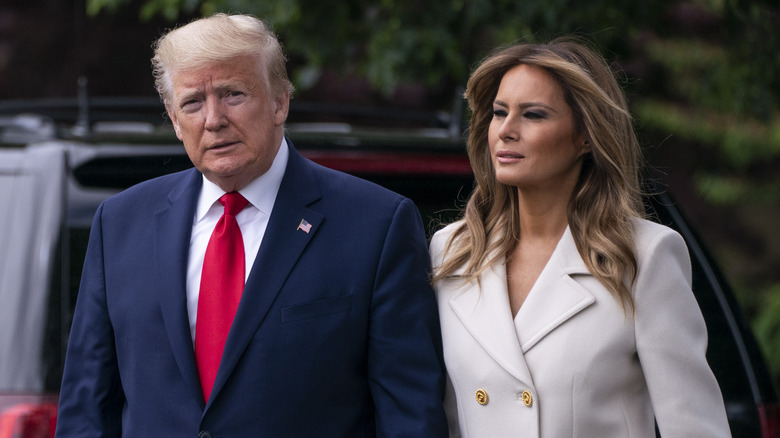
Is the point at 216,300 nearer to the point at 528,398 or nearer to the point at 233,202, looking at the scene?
the point at 233,202

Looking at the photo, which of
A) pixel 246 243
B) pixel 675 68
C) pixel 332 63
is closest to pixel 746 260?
pixel 675 68

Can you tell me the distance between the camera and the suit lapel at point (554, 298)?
265 centimetres

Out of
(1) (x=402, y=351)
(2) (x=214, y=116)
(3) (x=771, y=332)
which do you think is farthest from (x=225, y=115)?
(3) (x=771, y=332)

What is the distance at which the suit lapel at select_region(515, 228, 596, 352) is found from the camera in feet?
8.70

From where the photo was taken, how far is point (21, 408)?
9.26 ft

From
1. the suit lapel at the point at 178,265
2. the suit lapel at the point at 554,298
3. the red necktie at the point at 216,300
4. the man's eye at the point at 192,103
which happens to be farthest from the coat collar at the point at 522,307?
the man's eye at the point at 192,103

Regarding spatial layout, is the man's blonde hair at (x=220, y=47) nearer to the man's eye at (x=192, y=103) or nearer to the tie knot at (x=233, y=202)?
the man's eye at (x=192, y=103)

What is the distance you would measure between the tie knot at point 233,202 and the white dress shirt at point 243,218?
0.4 inches

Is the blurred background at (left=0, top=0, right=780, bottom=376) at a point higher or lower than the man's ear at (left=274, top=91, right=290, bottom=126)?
lower

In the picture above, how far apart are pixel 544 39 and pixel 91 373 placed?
2.81m

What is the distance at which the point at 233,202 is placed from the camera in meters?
2.65

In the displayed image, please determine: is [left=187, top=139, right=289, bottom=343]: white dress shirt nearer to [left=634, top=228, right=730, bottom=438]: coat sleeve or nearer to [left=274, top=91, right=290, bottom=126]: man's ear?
[left=274, top=91, right=290, bottom=126]: man's ear

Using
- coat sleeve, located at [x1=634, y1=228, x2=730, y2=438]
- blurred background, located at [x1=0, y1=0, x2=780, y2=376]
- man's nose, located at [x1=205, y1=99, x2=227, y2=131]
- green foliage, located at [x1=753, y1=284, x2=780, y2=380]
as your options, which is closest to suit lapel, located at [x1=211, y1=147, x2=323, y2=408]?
man's nose, located at [x1=205, y1=99, x2=227, y2=131]

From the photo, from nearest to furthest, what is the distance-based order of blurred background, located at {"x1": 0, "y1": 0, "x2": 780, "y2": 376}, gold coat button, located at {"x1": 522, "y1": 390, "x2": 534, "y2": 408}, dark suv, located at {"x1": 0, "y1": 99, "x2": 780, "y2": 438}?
1. gold coat button, located at {"x1": 522, "y1": 390, "x2": 534, "y2": 408}
2. dark suv, located at {"x1": 0, "y1": 99, "x2": 780, "y2": 438}
3. blurred background, located at {"x1": 0, "y1": 0, "x2": 780, "y2": 376}
